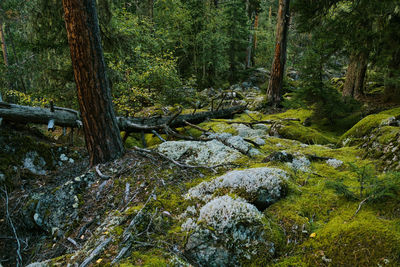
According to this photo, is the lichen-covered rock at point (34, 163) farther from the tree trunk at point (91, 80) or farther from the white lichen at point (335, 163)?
the white lichen at point (335, 163)

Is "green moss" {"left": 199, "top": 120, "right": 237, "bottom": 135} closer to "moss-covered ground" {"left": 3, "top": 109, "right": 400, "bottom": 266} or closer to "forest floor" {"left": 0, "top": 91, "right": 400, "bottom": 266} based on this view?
"forest floor" {"left": 0, "top": 91, "right": 400, "bottom": 266}

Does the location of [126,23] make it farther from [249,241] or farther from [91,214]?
[249,241]

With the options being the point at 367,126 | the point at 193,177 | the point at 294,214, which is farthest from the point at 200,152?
the point at 367,126

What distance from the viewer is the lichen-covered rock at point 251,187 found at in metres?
2.29

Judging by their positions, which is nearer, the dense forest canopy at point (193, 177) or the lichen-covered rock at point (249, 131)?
the dense forest canopy at point (193, 177)

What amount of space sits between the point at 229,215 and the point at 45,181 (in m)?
3.96

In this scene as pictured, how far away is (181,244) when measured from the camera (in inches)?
73.3

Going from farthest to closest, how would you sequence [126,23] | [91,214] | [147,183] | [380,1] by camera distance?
1. [126,23]
2. [380,1]
3. [147,183]
4. [91,214]

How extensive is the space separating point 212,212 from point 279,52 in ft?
32.4

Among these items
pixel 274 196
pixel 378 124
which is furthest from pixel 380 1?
pixel 274 196

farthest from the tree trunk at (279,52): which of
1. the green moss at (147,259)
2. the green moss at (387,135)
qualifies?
the green moss at (147,259)

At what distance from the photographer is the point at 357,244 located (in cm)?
159

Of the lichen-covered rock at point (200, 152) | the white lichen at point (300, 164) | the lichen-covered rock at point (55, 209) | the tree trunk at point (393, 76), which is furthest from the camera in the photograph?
the tree trunk at point (393, 76)

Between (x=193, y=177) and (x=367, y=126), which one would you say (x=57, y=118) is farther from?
(x=367, y=126)
